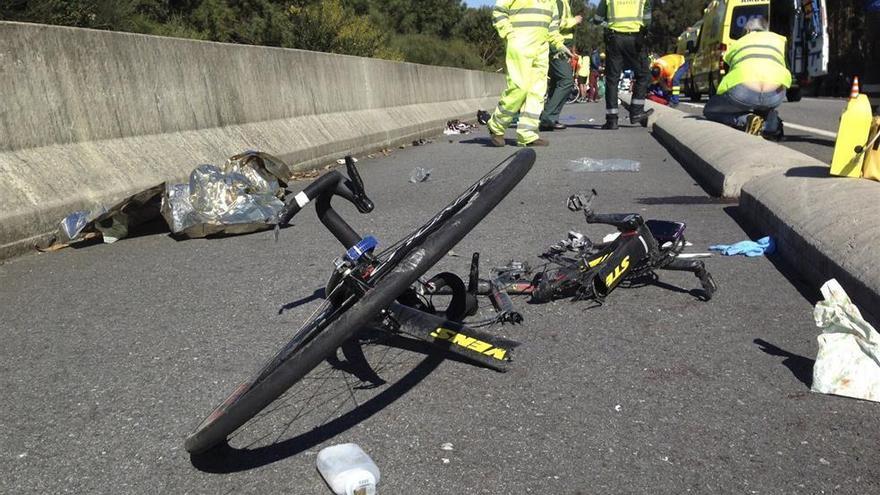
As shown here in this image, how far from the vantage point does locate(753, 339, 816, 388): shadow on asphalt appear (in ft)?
9.98

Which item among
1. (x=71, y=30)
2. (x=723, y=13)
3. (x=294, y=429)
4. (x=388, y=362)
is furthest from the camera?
(x=723, y=13)

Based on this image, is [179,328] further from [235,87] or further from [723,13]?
[723,13]

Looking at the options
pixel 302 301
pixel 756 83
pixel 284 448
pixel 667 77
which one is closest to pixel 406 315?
pixel 284 448

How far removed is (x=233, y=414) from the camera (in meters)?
2.27

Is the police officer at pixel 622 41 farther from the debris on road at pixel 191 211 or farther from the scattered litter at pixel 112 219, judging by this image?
the scattered litter at pixel 112 219

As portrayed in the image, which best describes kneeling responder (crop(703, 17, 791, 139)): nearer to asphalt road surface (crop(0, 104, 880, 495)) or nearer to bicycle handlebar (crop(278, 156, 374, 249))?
asphalt road surface (crop(0, 104, 880, 495))

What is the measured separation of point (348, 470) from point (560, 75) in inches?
495

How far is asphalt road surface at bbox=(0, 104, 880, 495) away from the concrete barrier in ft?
3.65

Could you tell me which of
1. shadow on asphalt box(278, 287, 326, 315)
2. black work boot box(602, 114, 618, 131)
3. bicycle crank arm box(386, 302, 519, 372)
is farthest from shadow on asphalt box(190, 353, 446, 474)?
black work boot box(602, 114, 618, 131)

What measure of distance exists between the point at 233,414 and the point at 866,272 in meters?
2.57

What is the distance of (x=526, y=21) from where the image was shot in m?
11.5

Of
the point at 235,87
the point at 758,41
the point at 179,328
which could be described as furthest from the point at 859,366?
the point at 758,41

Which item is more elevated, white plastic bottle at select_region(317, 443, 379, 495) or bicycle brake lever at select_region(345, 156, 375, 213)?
bicycle brake lever at select_region(345, 156, 375, 213)

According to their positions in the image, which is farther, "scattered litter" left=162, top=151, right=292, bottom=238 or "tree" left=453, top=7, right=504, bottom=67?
"tree" left=453, top=7, right=504, bottom=67
